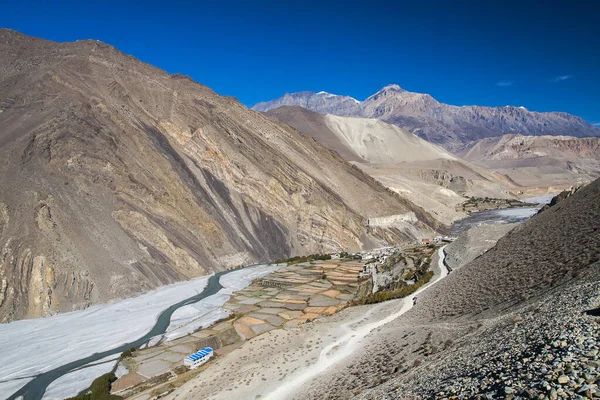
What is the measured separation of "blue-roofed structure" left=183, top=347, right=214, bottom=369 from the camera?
2480cm

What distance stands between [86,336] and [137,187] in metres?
24.2

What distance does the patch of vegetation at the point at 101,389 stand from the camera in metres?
21.8

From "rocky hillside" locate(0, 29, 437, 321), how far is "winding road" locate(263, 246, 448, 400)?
26362 millimetres

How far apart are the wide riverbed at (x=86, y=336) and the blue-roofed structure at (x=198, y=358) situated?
5.58 metres

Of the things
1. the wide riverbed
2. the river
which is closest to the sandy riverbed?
the wide riverbed

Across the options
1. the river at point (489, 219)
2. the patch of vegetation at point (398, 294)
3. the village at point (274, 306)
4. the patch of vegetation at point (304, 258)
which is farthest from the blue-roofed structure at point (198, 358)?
the river at point (489, 219)

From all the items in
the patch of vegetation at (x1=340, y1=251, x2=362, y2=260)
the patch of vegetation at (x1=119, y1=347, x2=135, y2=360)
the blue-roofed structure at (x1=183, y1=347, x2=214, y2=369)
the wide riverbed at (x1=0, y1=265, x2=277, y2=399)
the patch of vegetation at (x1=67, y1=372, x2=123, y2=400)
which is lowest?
the patch of vegetation at (x1=340, y1=251, x2=362, y2=260)

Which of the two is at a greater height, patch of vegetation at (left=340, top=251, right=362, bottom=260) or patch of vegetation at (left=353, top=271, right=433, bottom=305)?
patch of vegetation at (left=340, top=251, right=362, bottom=260)

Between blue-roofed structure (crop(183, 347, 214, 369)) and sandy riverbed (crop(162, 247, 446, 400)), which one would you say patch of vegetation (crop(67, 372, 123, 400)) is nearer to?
blue-roofed structure (crop(183, 347, 214, 369))

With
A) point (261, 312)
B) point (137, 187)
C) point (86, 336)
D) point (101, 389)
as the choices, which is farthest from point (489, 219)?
point (101, 389)

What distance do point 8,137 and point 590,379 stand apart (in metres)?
Answer: 58.2

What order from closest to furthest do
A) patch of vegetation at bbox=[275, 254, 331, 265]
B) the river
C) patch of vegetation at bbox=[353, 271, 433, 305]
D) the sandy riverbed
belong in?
the sandy riverbed < patch of vegetation at bbox=[353, 271, 433, 305] < patch of vegetation at bbox=[275, 254, 331, 265] < the river

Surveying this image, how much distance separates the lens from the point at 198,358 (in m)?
25.3

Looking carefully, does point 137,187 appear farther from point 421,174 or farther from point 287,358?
point 421,174
